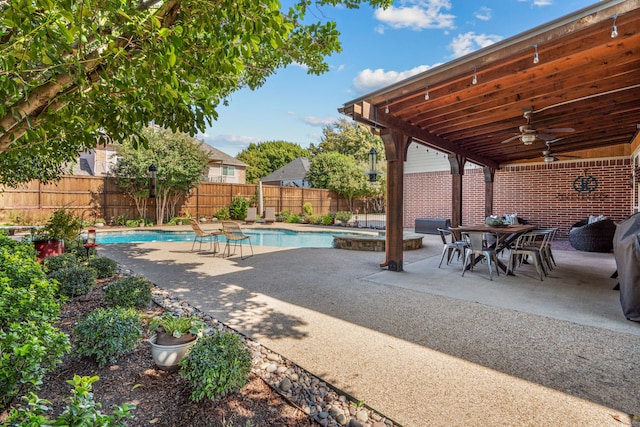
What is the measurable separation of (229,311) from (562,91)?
5.53m

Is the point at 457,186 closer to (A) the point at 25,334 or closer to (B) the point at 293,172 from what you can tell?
(A) the point at 25,334

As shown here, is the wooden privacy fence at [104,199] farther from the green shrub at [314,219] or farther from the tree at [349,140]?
the tree at [349,140]

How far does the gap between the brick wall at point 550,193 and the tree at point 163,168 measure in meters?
10.4

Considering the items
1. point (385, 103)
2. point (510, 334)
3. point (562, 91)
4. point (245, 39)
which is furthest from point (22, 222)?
point (562, 91)

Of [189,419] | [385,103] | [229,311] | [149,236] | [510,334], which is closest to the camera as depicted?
[189,419]

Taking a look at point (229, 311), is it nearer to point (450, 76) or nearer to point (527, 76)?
point (450, 76)

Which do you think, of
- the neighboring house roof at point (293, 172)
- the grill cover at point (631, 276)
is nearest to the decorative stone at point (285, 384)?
the grill cover at point (631, 276)

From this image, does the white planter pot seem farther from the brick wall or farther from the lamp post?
the lamp post

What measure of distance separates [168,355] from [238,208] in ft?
48.0

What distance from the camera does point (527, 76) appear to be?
4391mm

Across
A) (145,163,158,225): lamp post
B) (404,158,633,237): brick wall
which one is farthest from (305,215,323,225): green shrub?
(145,163,158,225): lamp post

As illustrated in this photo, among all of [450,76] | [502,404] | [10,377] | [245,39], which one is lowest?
[502,404]

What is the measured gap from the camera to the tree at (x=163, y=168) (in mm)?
13031

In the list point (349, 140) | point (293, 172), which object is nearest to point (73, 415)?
point (293, 172)
